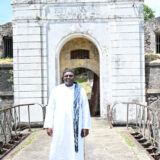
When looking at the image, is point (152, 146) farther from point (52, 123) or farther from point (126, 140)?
point (52, 123)

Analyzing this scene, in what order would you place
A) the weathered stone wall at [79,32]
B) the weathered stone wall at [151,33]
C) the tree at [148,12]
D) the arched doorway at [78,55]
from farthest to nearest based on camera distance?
the tree at [148,12] → the weathered stone wall at [151,33] → the arched doorway at [78,55] → the weathered stone wall at [79,32]

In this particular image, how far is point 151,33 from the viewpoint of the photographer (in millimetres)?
17250

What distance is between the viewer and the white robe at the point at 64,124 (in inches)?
179

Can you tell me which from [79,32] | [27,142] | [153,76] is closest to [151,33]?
[153,76]

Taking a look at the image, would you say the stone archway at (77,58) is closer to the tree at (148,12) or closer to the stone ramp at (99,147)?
the stone ramp at (99,147)

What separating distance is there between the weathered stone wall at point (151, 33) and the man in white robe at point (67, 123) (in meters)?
13.4

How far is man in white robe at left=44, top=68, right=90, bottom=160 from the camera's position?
4.54m

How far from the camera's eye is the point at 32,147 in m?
6.84

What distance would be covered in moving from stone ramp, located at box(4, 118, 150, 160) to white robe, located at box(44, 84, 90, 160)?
60.9 inches

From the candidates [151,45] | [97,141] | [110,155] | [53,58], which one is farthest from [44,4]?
[151,45]

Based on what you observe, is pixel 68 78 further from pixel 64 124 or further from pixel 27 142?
pixel 27 142

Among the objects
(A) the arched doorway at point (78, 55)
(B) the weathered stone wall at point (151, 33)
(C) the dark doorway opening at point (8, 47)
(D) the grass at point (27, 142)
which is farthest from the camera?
(B) the weathered stone wall at point (151, 33)

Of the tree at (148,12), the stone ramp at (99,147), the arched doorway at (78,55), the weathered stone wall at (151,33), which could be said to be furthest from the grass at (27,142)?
the tree at (148,12)

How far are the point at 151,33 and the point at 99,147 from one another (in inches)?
486
